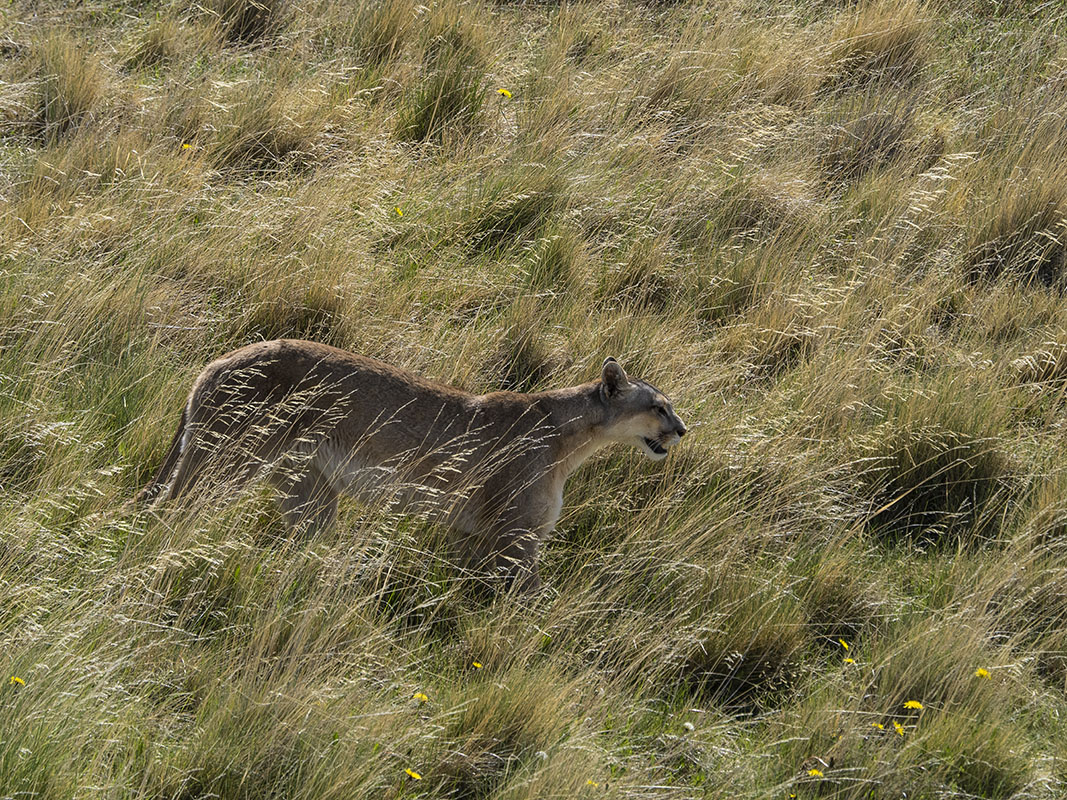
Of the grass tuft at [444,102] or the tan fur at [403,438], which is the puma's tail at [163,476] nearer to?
the tan fur at [403,438]

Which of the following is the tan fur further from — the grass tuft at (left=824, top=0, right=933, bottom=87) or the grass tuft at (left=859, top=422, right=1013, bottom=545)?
the grass tuft at (left=824, top=0, right=933, bottom=87)

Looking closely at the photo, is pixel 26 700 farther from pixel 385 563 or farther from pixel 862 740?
pixel 862 740

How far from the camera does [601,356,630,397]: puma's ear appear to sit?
21.1 ft

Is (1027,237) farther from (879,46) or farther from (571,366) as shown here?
(571,366)

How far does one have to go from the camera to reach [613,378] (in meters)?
6.50

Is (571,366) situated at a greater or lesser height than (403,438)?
lesser

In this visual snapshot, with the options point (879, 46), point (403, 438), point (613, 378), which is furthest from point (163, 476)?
point (879, 46)

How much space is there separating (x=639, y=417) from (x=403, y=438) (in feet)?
4.26

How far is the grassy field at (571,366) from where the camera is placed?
4.82m

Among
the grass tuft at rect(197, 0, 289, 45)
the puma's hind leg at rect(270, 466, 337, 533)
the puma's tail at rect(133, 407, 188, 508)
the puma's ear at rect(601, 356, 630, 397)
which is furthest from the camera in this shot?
the grass tuft at rect(197, 0, 289, 45)

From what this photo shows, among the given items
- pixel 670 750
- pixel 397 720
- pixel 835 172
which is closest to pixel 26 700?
pixel 397 720

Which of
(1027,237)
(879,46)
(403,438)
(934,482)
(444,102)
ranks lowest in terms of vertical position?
(934,482)

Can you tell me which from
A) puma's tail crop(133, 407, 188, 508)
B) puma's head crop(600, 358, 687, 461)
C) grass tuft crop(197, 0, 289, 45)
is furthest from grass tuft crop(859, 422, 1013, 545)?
grass tuft crop(197, 0, 289, 45)

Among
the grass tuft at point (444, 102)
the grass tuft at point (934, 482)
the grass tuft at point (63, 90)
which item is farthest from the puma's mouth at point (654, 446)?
the grass tuft at point (63, 90)
